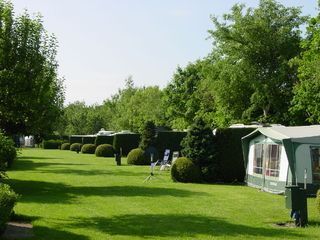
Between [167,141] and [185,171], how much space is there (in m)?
14.6

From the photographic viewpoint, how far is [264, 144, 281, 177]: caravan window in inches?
745

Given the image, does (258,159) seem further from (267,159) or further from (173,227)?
(173,227)

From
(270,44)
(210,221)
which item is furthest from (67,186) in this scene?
(270,44)

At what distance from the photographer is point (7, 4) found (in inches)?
693

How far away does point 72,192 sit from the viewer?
1752cm

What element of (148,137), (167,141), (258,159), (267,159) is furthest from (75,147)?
(267,159)

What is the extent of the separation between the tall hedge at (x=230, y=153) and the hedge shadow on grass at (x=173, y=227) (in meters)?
10.3

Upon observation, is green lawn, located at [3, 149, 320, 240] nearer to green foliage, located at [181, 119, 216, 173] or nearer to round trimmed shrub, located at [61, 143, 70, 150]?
green foliage, located at [181, 119, 216, 173]

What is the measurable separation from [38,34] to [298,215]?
10990mm

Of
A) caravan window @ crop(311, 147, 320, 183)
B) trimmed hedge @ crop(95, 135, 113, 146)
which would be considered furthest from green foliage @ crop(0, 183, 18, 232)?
trimmed hedge @ crop(95, 135, 113, 146)

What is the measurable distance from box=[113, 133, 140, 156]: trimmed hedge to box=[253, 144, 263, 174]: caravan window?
23542 mm

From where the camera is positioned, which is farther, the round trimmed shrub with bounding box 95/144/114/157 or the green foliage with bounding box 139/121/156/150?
the round trimmed shrub with bounding box 95/144/114/157

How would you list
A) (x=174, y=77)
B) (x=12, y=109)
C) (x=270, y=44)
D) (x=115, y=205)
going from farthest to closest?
(x=174, y=77), (x=270, y=44), (x=12, y=109), (x=115, y=205)

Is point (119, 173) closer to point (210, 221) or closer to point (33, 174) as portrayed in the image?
point (33, 174)
